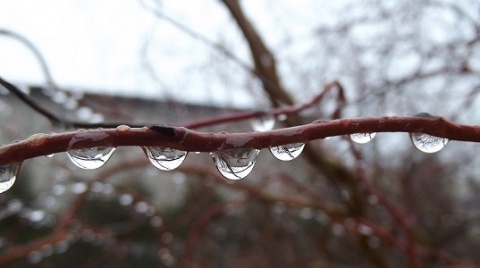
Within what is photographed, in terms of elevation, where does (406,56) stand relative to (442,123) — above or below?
above

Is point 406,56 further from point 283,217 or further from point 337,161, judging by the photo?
point 283,217

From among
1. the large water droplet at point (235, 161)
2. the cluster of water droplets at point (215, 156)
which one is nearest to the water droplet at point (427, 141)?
the cluster of water droplets at point (215, 156)

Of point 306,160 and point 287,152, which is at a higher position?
point 306,160

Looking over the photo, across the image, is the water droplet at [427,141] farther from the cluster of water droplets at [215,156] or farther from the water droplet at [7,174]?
the water droplet at [7,174]

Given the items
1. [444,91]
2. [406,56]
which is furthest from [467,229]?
[406,56]

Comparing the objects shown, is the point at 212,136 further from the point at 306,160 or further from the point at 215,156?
the point at 306,160

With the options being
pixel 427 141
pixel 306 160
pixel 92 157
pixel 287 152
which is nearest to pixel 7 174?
pixel 92 157
